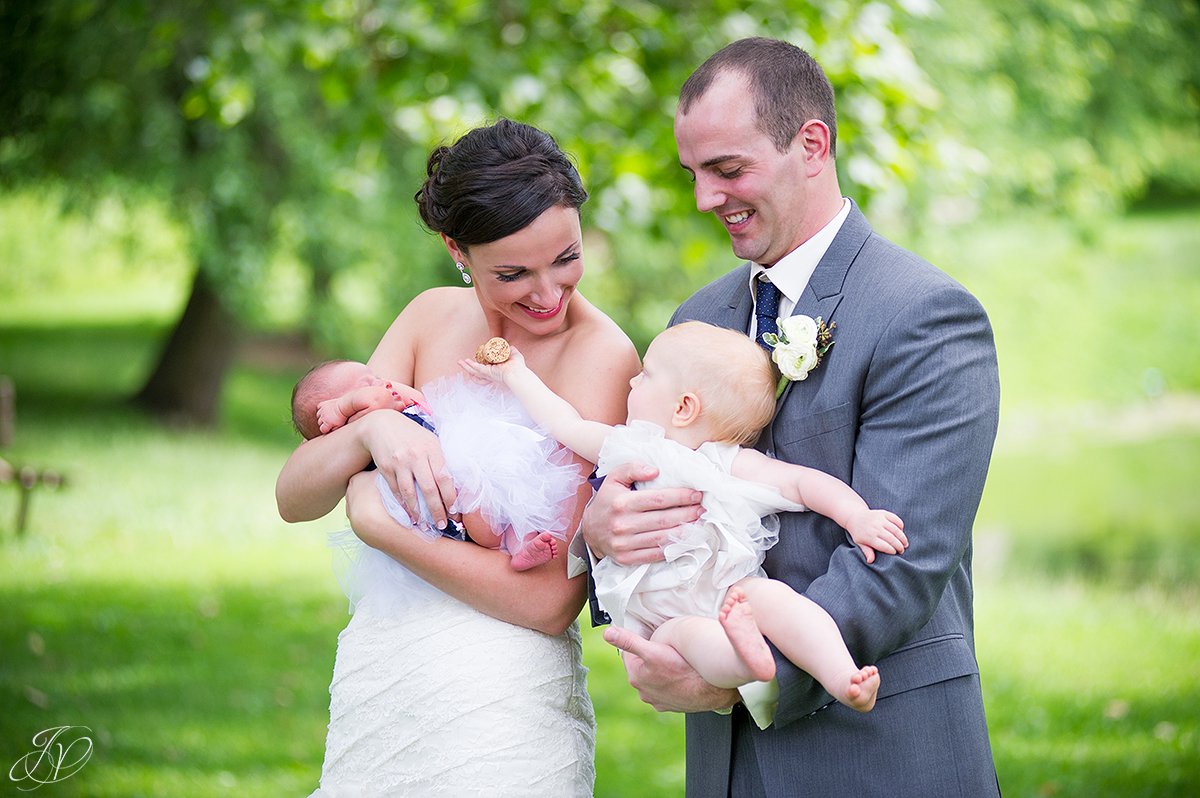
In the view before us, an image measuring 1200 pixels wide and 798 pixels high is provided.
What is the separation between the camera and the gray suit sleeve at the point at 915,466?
2.26 meters

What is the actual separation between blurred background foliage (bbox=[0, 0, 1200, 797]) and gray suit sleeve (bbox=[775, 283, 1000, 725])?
1410 mm

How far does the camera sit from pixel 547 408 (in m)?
2.62

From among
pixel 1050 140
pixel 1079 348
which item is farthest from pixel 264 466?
pixel 1079 348

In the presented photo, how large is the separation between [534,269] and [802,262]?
0.57 meters

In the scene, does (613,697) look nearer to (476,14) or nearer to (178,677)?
(178,677)

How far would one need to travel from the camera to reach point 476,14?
6762mm

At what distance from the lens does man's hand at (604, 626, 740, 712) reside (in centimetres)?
234

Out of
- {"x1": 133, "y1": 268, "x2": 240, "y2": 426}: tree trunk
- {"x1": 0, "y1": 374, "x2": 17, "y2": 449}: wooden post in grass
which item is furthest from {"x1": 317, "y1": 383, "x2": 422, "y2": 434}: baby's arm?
{"x1": 133, "y1": 268, "x2": 240, "y2": 426}: tree trunk

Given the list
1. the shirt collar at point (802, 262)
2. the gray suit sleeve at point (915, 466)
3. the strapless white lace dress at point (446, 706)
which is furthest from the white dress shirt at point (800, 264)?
the strapless white lace dress at point (446, 706)

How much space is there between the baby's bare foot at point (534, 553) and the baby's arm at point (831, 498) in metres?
0.43

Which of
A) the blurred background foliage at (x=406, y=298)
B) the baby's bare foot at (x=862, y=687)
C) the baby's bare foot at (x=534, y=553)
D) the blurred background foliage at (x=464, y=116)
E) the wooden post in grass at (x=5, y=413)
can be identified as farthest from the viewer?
the wooden post in grass at (x=5, y=413)

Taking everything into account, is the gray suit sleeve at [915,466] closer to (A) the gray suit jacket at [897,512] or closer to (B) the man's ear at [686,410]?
(A) the gray suit jacket at [897,512]

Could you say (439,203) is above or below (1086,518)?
above

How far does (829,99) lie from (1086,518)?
416 inches
